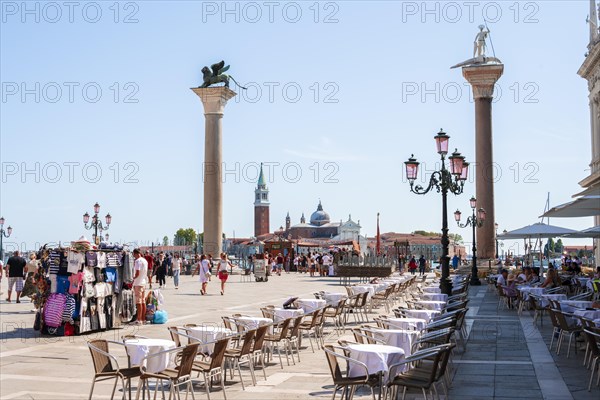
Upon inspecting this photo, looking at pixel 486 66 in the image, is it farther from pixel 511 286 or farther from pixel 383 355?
pixel 383 355

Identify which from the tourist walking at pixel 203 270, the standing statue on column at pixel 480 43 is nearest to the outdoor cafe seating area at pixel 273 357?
the tourist walking at pixel 203 270

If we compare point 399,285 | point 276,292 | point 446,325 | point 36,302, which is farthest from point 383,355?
point 276,292

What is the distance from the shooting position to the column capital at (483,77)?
147 ft

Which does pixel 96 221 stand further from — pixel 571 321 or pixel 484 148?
pixel 571 321

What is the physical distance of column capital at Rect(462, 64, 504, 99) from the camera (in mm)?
44875

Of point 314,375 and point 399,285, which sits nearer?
point 314,375

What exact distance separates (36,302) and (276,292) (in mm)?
14858

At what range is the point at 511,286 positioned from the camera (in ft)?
71.7

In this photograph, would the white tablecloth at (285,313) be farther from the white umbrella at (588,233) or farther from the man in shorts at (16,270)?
the man in shorts at (16,270)

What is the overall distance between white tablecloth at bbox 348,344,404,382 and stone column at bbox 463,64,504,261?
36.6m

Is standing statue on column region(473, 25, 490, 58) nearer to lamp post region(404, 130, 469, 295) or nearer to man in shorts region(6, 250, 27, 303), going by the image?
lamp post region(404, 130, 469, 295)

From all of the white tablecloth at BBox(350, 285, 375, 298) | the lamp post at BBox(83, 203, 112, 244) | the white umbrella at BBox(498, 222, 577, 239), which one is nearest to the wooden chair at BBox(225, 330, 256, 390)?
the white tablecloth at BBox(350, 285, 375, 298)

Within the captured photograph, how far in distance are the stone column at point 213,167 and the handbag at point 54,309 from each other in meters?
28.6

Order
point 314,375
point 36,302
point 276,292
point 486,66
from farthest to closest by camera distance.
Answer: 1. point 486,66
2. point 276,292
3. point 36,302
4. point 314,375
